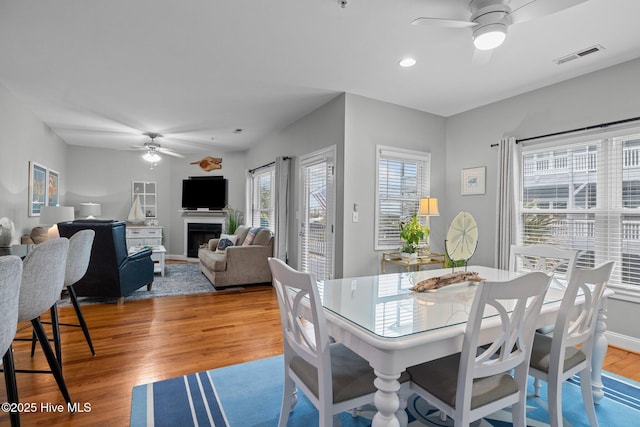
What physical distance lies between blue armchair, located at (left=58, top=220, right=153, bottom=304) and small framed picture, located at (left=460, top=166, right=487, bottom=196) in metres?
4.28

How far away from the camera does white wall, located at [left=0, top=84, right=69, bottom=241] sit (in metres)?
3.83

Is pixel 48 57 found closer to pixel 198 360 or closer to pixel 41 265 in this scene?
pixel 41 265

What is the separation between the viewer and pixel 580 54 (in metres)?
2.78

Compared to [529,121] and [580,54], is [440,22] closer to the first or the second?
[580,54]

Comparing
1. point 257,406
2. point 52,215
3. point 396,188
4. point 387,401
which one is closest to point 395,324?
point 387,401

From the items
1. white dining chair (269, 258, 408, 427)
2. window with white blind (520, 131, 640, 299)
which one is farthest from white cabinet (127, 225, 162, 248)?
window with white blind (520, 131, 640, 299)

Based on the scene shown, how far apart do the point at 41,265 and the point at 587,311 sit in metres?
2.81

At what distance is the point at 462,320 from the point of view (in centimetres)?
138

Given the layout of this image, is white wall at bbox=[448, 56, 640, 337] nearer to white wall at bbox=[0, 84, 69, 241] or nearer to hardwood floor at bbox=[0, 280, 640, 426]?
hardwood floor at bbox=[0, 280, 640, 426]

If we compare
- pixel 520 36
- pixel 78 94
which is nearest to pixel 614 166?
pixel 520 36

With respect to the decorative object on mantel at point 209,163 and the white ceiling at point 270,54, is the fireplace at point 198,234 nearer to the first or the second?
the decorative object on mantel at point 209,163

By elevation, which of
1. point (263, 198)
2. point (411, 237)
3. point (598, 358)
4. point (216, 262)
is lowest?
point (598, 358)

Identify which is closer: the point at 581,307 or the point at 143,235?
the point at 581,307

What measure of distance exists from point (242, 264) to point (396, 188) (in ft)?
8.60
